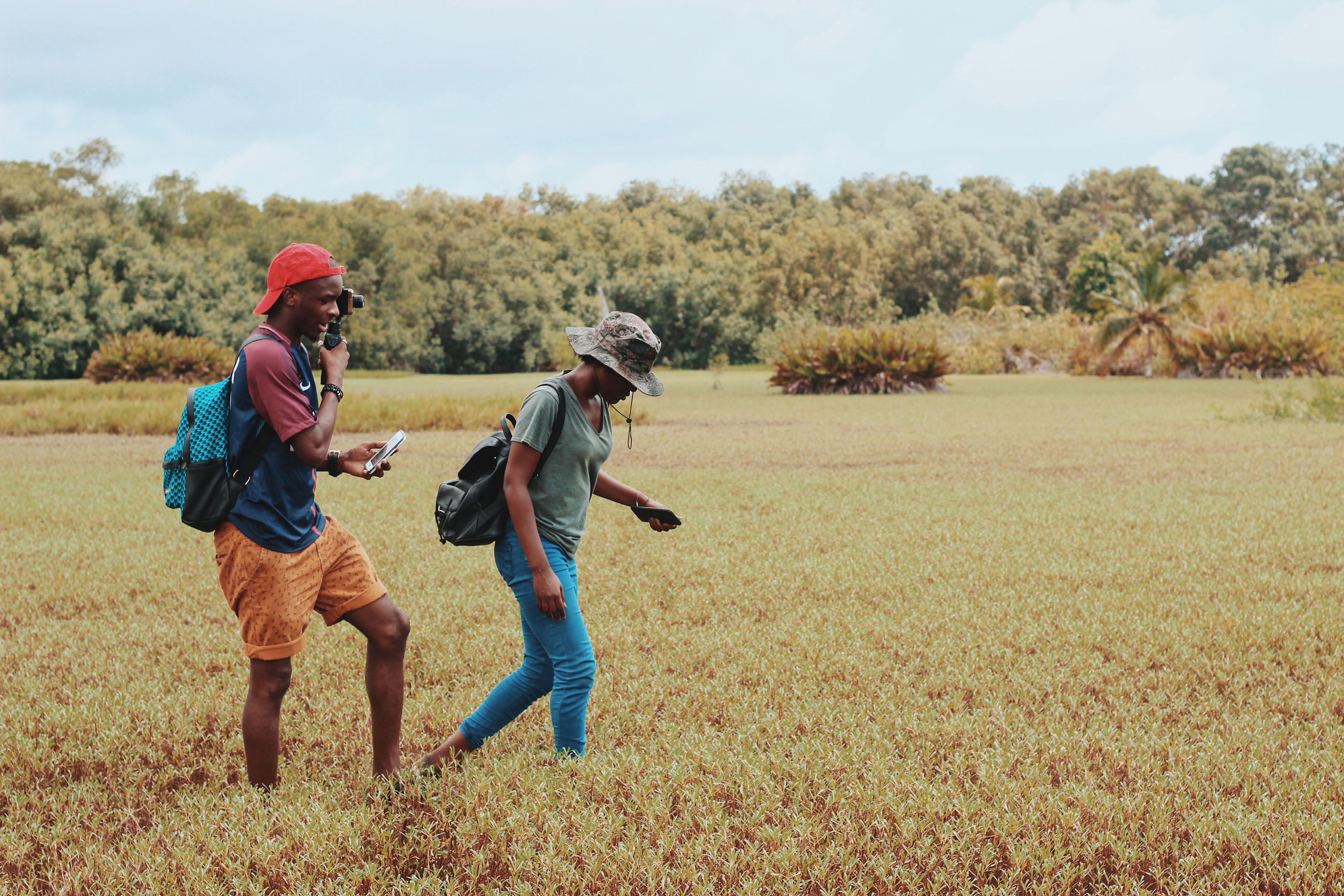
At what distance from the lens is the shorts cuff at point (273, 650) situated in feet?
10.1

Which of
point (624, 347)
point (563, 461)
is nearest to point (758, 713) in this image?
point (563, 461)

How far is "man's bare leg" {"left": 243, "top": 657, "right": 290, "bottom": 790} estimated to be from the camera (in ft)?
10.2

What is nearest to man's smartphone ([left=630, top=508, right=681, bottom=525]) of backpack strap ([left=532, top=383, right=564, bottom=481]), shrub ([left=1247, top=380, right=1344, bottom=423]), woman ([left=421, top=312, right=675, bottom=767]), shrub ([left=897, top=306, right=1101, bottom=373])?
woman ([left=421, top=312, right=675, bottom=767])

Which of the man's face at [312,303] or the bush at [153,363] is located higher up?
the man's face at [312,303]

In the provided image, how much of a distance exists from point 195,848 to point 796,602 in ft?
12.4

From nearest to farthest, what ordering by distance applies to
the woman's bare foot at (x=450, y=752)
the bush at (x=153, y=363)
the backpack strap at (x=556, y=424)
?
1. the backpack strap at (x=556, y=424)
2. the woman's bare foot at (x=450, y=752)
3. the bush at (x=153, y=363)

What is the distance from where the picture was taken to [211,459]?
297cm

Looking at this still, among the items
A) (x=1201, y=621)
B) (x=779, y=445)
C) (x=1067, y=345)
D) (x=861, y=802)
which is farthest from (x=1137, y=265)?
(x=861, y=802)

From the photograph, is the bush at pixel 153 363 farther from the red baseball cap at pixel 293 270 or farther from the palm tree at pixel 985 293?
the palm tree at pixel 985 293

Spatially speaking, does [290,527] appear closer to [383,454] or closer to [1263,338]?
[383,454]

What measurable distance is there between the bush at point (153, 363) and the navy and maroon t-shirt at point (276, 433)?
97.1 feet

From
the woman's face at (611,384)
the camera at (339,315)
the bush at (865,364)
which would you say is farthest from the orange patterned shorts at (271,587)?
the bush at (865,364)

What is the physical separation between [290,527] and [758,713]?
6.52 ft

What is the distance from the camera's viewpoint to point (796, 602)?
6.13 metres
